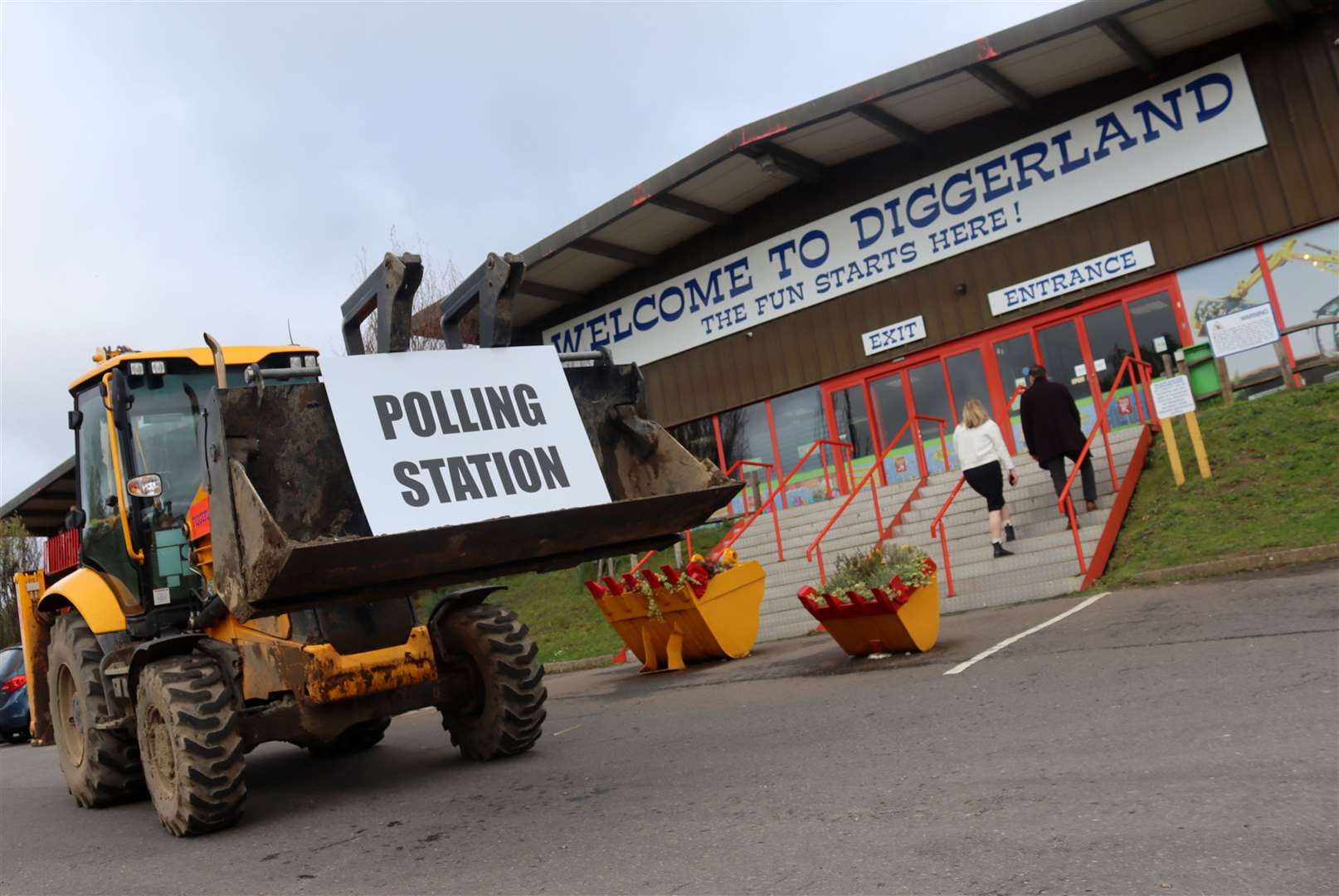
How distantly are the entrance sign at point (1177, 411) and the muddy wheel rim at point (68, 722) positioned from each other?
10.7 m

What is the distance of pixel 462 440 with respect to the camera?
206 inches

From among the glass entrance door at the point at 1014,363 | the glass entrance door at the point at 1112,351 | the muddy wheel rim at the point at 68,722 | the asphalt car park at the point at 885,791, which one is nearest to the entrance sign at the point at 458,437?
the asphalt car park at the point at 885,791

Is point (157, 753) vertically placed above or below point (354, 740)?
above

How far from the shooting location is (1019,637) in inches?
325

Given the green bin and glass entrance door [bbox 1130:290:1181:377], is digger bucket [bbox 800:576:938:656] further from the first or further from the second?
glass entrance door [bbox 1130:290:1181:377]

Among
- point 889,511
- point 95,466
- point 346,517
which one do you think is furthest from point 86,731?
point 889,511

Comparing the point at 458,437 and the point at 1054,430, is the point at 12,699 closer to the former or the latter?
the point at 458,437

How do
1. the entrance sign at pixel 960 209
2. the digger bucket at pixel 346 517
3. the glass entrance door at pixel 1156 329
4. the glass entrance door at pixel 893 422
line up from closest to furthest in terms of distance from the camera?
the digger bucket at pixel 346 517 < the entrance sign at pixel 960 209 < the glass entrance door at pixel 1156 329 < the glass entrance door at pixel 893 422

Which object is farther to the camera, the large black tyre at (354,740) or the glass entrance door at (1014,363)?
the glass entrance door at (1014,363)

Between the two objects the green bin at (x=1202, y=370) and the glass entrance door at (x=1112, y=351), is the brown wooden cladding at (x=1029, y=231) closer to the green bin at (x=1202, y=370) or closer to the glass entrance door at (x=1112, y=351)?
the glass entrance door at (x=1112, y=351)

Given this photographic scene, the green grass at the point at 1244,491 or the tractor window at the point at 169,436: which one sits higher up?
the tractor window at the point at 169,436

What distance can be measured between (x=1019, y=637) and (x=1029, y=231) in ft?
33.0

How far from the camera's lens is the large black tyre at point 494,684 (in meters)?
6.73

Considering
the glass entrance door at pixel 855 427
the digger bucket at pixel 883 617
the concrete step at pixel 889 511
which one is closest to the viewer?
the digger bucket at pixel 883 617
